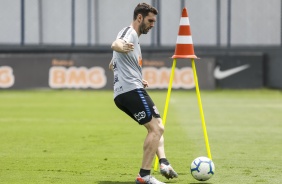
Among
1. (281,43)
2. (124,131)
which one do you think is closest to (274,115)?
(124,131)

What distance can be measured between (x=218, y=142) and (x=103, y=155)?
2840mm

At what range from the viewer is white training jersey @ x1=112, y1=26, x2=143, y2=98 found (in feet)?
30.5

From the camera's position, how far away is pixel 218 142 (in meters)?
14.6

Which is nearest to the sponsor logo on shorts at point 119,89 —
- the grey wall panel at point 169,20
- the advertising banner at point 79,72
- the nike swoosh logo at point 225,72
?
the advertising banner at point 79,72

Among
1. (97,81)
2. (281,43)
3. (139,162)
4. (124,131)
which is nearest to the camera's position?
(139,162)

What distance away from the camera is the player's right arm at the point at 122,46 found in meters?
9.01

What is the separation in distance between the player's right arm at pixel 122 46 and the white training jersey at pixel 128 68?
18 cm

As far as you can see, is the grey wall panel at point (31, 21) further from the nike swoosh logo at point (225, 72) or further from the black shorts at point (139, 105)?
the black shorts at point (139, 105)

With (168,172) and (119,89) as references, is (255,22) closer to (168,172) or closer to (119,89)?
(168,172)

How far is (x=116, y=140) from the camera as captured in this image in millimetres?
14898

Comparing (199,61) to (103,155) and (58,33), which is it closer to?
(58,33)

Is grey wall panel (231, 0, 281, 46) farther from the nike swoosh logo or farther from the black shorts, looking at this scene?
the black shorts

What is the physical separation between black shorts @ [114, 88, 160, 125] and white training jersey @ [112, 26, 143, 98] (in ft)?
0.21

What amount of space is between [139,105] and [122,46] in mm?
759
